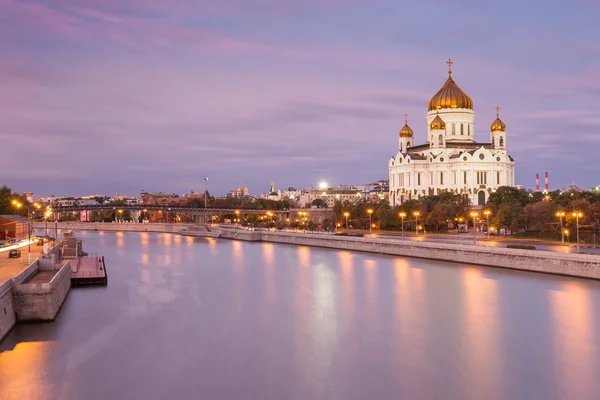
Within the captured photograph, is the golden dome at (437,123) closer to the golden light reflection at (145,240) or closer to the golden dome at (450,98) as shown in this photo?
the golden dome at (450,98)

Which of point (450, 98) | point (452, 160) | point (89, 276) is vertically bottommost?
point (89, 276)

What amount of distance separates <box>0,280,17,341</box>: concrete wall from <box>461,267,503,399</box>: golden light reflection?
38.5 ft

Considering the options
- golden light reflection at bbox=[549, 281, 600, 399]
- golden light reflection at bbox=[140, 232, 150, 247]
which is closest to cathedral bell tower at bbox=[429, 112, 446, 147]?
golden light reflection at bbox=[140, 232, 150, 247]

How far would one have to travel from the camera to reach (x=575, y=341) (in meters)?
19.3

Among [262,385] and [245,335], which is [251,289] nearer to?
[245,335]

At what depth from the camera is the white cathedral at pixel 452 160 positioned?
70250 millimetres

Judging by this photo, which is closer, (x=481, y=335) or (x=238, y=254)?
(x=481, y=335)

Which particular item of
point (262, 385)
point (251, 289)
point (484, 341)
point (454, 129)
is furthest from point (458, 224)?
point (262, 385)

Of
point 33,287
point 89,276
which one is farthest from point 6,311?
point 89,276

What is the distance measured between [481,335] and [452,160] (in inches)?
2064

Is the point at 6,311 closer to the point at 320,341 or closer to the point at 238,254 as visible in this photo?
the point at 320,341

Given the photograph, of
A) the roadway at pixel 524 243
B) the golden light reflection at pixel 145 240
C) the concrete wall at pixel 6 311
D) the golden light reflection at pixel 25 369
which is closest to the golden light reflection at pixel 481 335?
the roadway at pixel 524 243

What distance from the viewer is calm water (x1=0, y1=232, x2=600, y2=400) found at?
51.1 ft

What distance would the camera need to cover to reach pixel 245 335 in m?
20.6
